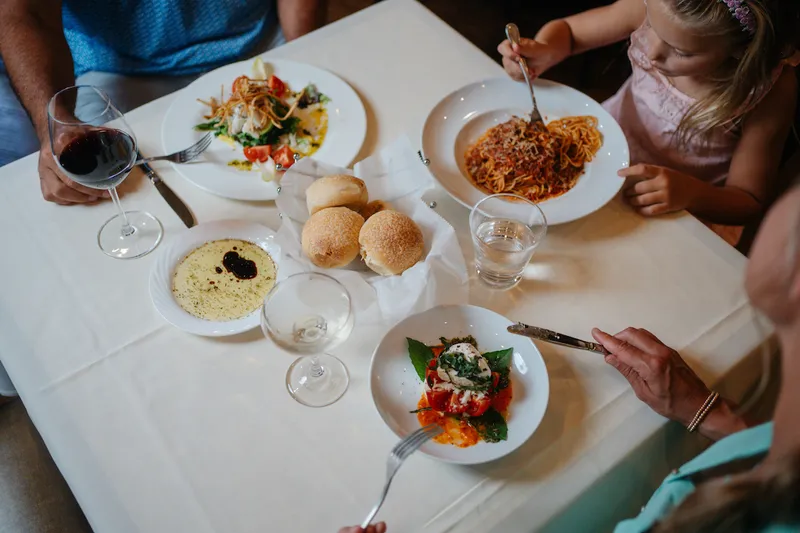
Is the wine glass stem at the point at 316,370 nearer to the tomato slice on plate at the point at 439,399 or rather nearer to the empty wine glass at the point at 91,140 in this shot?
the tomato slice on plate at the point at 439,399

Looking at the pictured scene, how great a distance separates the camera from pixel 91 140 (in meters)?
1.11

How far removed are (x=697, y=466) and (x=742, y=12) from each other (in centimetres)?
98

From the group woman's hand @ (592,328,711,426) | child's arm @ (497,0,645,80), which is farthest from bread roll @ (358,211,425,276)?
child's arm @ (497,0,645,80)

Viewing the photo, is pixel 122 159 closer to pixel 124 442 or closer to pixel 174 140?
pixel 174 140

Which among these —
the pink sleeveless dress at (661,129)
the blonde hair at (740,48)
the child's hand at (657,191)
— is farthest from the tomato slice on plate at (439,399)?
the pink sleeveless dress at (661,129)

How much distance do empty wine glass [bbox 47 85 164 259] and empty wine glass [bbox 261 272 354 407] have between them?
0.39m

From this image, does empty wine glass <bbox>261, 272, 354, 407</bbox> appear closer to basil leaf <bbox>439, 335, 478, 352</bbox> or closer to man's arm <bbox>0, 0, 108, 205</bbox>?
basil leaf <bbox>439, 335, 478, 352</bbox>

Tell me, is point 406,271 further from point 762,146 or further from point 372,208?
point 762,146

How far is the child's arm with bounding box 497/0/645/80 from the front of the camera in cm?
158

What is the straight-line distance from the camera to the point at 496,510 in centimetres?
90

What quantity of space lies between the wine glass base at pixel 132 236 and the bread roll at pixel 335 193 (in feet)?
1.14

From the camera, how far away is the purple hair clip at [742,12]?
122 cm

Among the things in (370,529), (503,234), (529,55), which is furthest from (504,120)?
(370,529)

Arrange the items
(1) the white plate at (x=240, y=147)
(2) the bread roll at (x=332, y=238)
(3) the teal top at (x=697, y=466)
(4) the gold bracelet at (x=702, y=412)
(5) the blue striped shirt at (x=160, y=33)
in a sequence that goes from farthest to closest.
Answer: (5) the blue striped shirt at (x=160, y=33), (1) the white plate at (x=240, y=147), (2) the bread roll at (x=332, y=238), (4) the gold bracelet at (x=702, y=412), (3) the teal top at (x=697, y=466)
